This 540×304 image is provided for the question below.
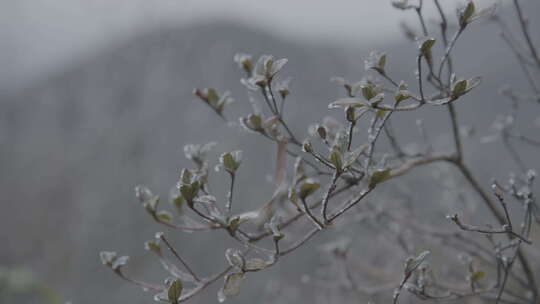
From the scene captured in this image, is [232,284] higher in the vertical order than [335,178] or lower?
lower

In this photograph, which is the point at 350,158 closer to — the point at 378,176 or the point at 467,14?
the point at 378,176

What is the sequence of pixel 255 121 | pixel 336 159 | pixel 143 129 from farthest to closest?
pixel 143 129 < pixel 255 121 < pixel 336 159

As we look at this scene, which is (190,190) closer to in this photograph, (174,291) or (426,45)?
(174,291)

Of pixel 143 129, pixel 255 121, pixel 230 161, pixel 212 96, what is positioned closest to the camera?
pixel 230 161

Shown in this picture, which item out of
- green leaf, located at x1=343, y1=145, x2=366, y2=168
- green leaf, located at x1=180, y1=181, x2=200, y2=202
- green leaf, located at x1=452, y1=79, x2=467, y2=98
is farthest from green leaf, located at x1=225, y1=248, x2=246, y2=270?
green leaf, located at x1=452, y1=79, x2=467, y2=98

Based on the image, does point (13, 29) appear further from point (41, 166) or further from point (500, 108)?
point (500, 108)

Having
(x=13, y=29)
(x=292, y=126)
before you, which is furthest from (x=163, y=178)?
(x=13, y=29)

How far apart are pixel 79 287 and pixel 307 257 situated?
6.47 ft

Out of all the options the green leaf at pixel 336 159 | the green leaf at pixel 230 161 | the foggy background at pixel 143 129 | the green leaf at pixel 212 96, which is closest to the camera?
the green leaf at pixel 336 159

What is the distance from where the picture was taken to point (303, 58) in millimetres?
5102

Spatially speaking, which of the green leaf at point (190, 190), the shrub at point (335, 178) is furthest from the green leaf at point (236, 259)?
the green leaf at point (190, 190)

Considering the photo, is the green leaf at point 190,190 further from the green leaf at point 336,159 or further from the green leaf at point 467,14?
the green leaf at point 467,14

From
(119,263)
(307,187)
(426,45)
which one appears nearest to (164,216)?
(119,263)

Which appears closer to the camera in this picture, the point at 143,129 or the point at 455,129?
the point at 455,129
